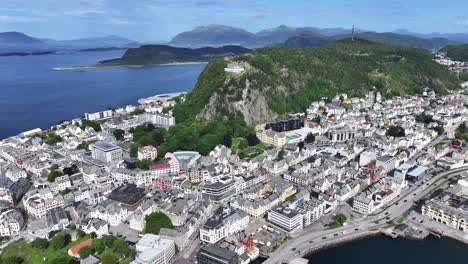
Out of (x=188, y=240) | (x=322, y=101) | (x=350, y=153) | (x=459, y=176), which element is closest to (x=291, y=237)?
(x=188, y=240)

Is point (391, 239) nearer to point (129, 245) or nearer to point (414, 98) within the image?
point (129, 245)

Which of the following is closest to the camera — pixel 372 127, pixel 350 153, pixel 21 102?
pixel 350 153

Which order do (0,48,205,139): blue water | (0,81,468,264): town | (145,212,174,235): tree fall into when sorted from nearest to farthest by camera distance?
(0,81,468,264): town → (145,212,174,235): tree → (0,48,205,139): blue water

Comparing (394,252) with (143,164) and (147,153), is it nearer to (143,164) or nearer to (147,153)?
(143,164)

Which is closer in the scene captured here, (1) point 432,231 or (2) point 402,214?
(1) point 432,231

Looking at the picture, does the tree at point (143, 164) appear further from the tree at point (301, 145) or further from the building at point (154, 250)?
the tree at point (301, 145)

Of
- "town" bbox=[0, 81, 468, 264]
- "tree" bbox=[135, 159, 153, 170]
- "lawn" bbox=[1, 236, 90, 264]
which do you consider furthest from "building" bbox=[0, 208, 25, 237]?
"tree" bbox=[135, 159, 153, 170]

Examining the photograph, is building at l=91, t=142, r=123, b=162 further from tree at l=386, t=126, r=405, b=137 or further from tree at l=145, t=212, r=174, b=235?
tree at l=386, t=126, r=405, b=137
